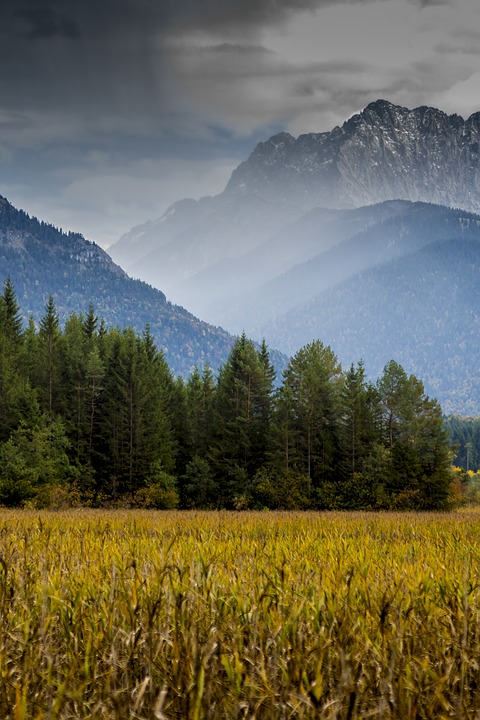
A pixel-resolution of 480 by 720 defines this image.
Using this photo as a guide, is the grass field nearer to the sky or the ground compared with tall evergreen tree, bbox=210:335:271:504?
nearer to the ground

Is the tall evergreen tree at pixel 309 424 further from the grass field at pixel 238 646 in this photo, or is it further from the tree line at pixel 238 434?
the grass field at pixel 238 646

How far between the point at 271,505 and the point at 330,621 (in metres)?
54.9

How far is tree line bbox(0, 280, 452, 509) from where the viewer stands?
55781mm

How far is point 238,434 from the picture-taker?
2424 inches

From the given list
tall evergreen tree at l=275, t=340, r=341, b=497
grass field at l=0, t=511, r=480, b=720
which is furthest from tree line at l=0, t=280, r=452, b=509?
grass field at l=0, t=511, r=480, b=720

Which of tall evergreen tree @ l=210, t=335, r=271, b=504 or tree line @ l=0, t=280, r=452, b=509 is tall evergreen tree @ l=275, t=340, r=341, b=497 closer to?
tree line @ l=0, t=280, r=452, b=509

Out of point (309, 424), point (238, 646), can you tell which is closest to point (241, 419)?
point (309, 424)

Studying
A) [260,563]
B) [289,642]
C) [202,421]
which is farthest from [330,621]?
[202,421]

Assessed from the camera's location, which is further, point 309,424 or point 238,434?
point 238,434

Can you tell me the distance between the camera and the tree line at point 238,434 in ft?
183

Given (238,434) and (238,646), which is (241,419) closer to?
(238,434)

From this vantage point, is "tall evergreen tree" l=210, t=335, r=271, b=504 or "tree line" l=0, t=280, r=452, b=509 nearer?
"tree line" l=0, t=280, r=452, b=509

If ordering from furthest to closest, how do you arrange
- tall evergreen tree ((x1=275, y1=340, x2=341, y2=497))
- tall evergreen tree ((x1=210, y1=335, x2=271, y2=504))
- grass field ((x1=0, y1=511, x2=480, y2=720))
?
1. tall evergreen tree ((x1=210, y1=335, x2=271, y2=504))
2. tall evergreen tree ((x1=275, y1=340, x2=341, y2=497))
3. grass field ((x1=0, y1=511, x2=480, y2=720))

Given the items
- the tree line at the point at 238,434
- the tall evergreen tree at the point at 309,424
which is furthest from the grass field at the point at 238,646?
the tall evergreen tree at the point at 309,424
